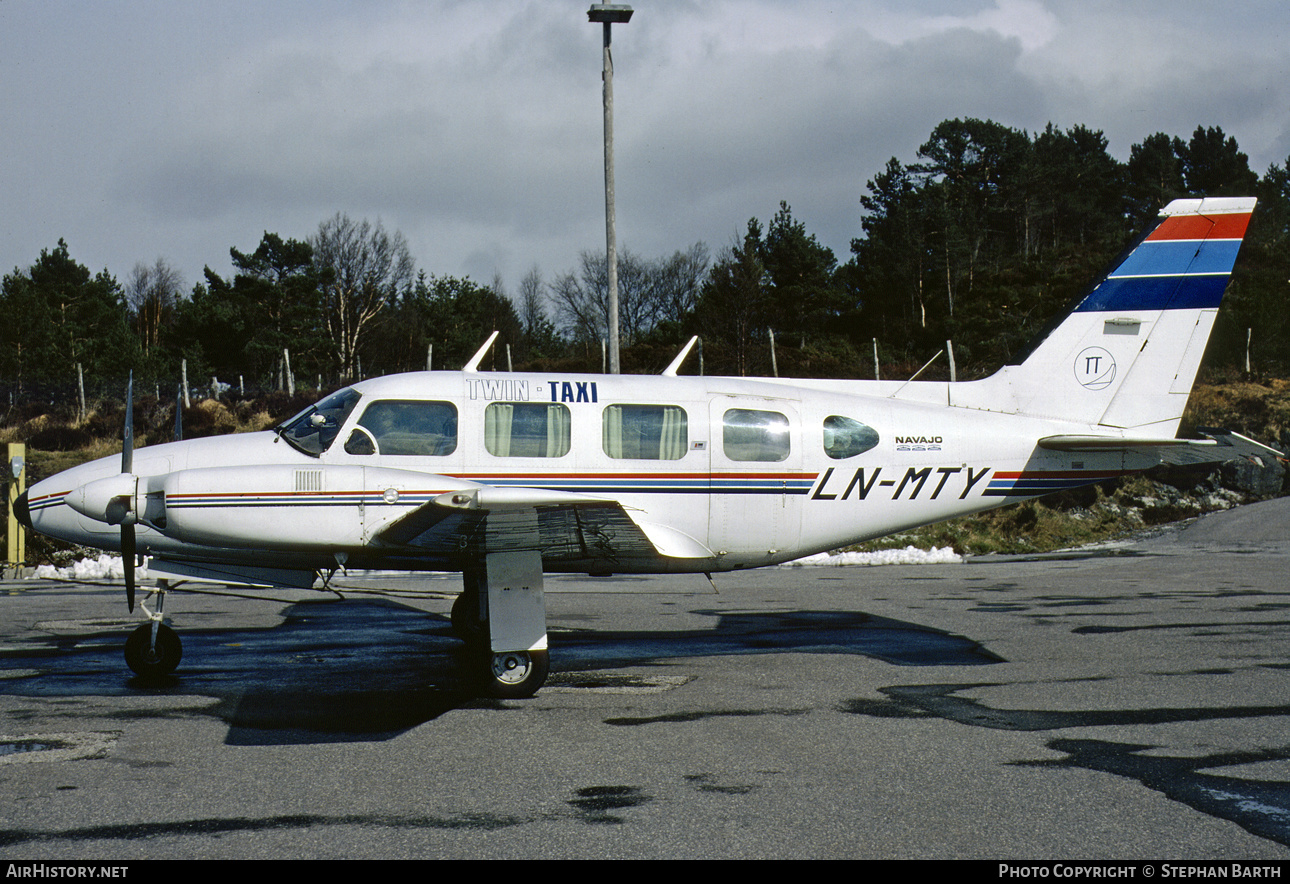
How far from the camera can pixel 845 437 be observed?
9.50 metres

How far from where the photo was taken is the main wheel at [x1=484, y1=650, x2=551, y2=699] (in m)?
8.09

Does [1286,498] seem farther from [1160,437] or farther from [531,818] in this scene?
[531,818]

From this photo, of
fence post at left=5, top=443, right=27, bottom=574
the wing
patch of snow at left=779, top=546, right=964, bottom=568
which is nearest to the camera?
the wing

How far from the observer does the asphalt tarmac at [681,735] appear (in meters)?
4.87

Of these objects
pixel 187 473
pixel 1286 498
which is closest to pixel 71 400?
pixel 187 473

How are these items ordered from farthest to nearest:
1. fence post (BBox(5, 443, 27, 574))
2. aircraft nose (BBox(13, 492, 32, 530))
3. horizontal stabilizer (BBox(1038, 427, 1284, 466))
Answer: fence post (BBox(5, 443, 27, 574)) < horizontal stabilizer (BBox(1038, 427, 1284, 466)) < aircraft nose (BBox(13, 492, 32, 530))

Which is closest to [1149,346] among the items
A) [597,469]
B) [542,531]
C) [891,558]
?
[597,469]

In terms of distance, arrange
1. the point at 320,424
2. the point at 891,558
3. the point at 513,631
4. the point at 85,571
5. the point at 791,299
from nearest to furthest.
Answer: the point at 513,631 < the point at 320,424 < the point at 85,571 < the point at 891,558 < the point at 791,299

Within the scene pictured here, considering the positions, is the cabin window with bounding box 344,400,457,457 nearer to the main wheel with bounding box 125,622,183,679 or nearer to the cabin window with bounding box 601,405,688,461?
the cabin window with bounding box 601,405,688,461

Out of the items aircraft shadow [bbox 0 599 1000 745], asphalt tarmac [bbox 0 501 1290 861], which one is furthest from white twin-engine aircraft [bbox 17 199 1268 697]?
asphalt tarmac [bbox 0 501 1290 861]

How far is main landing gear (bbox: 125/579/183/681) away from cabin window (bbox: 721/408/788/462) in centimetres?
524

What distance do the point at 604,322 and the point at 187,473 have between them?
5608 centimetres

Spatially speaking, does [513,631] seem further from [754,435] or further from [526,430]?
[754,435]

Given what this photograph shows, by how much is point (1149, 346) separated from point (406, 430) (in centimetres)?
783
